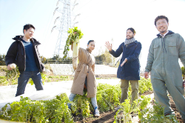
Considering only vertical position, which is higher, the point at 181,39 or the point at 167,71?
the point at 181,39

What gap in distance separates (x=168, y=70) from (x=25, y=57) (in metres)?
2.77

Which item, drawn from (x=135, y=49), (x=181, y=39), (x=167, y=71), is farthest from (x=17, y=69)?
(x=181, y=39)

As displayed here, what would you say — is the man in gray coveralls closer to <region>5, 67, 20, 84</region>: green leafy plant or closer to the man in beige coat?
the man in beige coat

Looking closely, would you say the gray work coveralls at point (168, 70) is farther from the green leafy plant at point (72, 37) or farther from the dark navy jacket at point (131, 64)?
the green leafy plant at point (72, 37)

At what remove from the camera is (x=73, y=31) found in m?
2.84

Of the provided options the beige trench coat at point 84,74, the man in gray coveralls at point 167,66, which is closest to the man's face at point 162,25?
the man in gray coveralls at point 167,66

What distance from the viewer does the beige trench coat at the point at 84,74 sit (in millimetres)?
2561

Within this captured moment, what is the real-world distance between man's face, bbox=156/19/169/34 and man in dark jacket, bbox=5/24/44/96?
8.46 ft

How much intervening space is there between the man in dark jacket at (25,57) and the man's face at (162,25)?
2578 mm

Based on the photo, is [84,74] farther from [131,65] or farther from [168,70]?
[168,70]

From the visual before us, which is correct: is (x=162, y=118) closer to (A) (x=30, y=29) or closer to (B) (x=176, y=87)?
(B) (x=176, y=87)

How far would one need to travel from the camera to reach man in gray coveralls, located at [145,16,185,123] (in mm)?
1879

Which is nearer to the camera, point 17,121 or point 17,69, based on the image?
point 17,121

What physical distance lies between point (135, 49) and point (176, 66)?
1.02 metres
